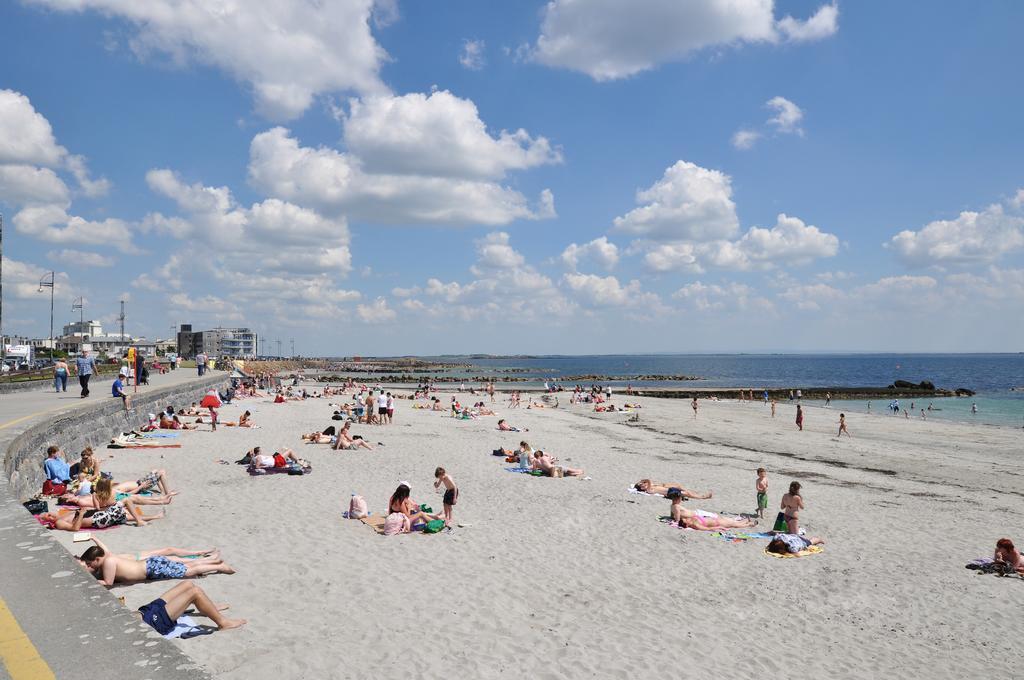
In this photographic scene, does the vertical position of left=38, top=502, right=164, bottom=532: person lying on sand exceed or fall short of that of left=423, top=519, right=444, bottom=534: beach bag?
it exceeds it

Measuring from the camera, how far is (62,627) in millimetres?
3736

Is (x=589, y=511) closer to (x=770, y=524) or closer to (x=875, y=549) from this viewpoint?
(x=770, y=524)

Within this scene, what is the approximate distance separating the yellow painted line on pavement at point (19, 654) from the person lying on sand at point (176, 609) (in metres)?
1.71

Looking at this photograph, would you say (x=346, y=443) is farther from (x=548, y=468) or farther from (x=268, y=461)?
(x=548, y=468)

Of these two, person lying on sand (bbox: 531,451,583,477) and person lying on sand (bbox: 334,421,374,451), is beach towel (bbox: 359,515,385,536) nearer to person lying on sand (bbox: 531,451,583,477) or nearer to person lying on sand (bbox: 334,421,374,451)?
person lying on sand (bbox: 531,451,583,477)

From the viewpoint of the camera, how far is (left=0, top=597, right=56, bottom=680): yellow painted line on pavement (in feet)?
10.5

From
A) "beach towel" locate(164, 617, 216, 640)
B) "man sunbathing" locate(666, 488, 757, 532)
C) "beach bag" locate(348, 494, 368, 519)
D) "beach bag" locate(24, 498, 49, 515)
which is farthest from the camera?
"man sunbathing" locate(666, 488, 757, 532)

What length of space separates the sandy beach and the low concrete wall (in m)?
1.06

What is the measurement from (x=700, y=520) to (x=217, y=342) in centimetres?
16480

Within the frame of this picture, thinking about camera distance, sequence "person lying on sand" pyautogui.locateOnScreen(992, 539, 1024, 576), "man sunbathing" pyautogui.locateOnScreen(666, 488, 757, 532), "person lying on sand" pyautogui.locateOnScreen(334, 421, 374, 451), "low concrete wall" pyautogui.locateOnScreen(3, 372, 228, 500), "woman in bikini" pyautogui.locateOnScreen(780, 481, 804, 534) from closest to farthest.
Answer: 1. "person lying on sand" pyautogui.locateOnScreen(992, 539, 1024, 576)
2. "low concrete wall" pyautogui.locateOnScreen(3, 372, 228, 500)
3. "woman in bikini" pyautogui.locateOnScreen(780, 481, 804, 534)
4. "man sunbathing" pyautogui.locateOnScreen(666, 488, 757, 532)
5. "person lying on sand" pyautogui.locateOnScreen(334, 421, 374, 451)

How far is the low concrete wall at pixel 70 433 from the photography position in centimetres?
1016

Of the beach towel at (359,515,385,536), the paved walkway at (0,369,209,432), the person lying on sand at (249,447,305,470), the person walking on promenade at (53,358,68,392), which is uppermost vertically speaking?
the person walking on promenade at (53,358,68,392)

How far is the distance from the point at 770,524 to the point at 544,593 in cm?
586

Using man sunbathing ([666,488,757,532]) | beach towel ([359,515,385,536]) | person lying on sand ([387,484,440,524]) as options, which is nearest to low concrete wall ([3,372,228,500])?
beach towel ([359,515,385,536])
